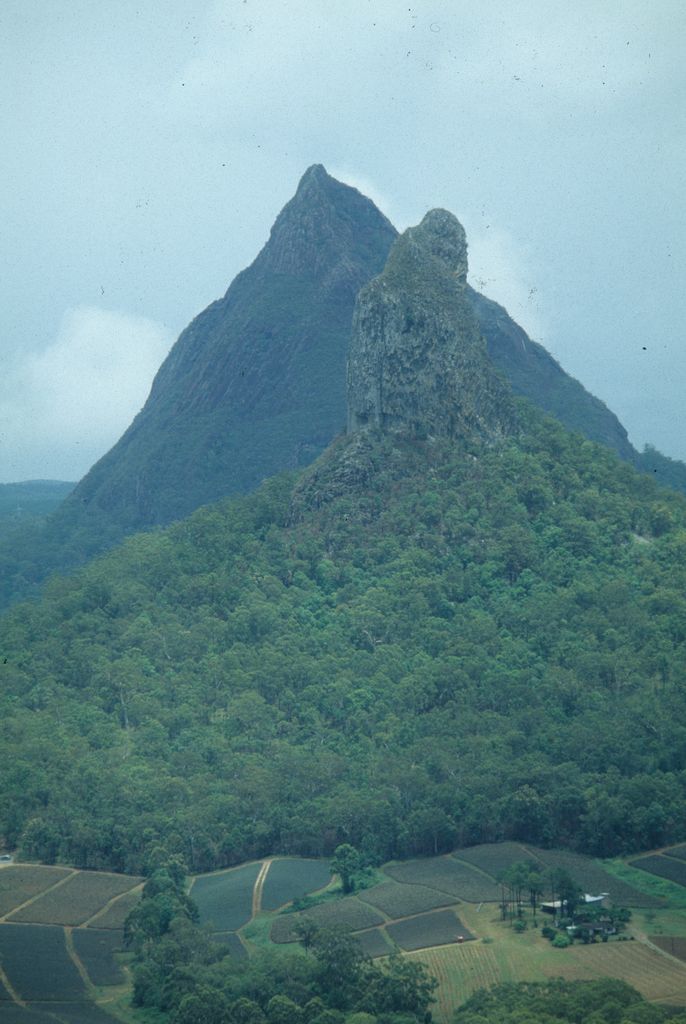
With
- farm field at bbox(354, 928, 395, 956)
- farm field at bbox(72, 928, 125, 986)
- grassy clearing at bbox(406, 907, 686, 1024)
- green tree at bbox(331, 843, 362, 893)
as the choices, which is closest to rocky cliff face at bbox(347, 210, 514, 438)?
green tree at bbox(331, 843, 362, 893)

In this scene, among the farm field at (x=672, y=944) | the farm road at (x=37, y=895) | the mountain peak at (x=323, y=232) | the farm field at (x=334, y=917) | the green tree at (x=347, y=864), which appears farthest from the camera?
the mountain peak at (x=323, y=232)

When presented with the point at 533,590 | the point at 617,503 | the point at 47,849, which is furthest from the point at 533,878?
the point at 617,503

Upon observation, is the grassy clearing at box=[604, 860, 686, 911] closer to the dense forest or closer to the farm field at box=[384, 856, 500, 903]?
the dense forest

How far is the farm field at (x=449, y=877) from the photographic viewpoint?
51781 mm

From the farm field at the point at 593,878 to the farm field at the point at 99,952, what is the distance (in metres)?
16.2

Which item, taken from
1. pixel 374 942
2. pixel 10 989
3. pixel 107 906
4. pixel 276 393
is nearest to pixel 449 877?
pixel 374 942

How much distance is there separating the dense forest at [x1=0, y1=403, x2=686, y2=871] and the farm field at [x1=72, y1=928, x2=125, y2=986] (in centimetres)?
598

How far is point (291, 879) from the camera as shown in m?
54.8

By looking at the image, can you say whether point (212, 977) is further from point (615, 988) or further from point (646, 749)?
point (646, 749)

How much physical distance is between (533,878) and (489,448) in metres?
37.4

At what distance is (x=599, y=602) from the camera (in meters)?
72.1

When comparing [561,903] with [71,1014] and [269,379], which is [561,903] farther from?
[269,379]

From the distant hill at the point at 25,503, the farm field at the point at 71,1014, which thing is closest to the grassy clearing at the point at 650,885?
the farm field at the point at 71,1014

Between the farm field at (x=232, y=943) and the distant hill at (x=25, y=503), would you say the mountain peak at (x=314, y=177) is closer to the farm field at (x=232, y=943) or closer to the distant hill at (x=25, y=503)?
the distant hill at (x=25, y=503)
